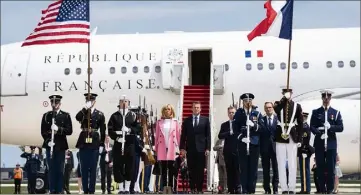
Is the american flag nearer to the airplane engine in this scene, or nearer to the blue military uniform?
the blue military uniform

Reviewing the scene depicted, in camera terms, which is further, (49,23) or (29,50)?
(29,50)

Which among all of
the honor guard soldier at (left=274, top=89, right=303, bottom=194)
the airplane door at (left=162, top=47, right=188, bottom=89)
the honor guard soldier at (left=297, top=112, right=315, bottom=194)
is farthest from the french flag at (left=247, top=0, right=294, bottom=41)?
the airplane door at (left=162, top=47, right=188, bottom=89)

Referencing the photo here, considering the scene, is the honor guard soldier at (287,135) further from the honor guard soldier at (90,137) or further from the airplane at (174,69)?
the airplane at (174,69)

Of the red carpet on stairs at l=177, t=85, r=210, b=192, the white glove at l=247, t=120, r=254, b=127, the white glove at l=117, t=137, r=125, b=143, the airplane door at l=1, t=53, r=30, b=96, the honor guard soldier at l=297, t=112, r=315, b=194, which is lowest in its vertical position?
the honor guard soldier at l=297, t=112, r=315, b=194

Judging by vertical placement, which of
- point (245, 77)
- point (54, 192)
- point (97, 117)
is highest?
point (245, 77)

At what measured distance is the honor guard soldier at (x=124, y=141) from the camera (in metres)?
21.8

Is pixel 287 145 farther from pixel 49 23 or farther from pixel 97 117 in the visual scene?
pixel 49 23

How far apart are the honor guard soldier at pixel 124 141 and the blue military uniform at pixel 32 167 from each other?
33.8 ft

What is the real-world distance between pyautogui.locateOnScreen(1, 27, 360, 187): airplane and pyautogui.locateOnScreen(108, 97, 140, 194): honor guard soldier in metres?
11.0

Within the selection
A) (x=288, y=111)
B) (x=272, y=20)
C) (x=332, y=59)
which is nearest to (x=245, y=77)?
(x=332, y=59)

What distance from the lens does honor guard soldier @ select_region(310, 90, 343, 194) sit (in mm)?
22328

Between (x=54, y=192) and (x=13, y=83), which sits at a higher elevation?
(x=13, y=83)

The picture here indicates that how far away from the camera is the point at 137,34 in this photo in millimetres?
35375

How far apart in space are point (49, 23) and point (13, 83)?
32.1 ft
